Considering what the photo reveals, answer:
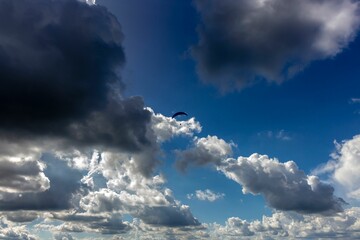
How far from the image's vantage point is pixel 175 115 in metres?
151

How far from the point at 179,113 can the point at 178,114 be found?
2479mm

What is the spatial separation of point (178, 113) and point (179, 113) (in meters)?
1.55

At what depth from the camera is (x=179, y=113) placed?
Answer: 506 feet

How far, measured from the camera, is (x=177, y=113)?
15150 centimetres

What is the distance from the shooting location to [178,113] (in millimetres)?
153000

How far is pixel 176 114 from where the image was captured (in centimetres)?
15175

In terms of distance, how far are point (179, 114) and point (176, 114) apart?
2384mm

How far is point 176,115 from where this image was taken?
5945 inches

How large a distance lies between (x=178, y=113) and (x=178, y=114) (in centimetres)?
114

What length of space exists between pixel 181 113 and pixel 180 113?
0.73 m

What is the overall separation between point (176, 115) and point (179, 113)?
4241mm

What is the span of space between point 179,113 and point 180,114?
1.04 metres

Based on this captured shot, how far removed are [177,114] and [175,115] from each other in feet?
5.38

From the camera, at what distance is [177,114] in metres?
152
